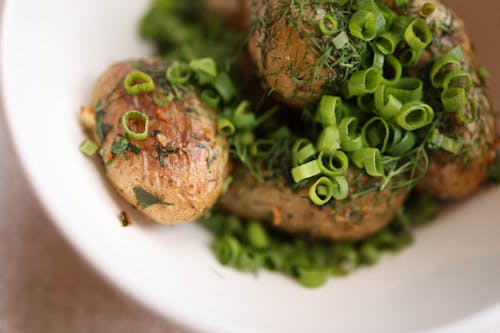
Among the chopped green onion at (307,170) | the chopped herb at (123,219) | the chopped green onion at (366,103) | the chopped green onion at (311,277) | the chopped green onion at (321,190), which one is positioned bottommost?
the chopped green onion at (311,277)

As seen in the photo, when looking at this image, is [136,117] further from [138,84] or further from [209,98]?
[209,98]

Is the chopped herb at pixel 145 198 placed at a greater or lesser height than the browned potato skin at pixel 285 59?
lesser

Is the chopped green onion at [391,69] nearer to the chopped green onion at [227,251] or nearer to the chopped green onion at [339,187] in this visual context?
the chopped green onion at [339,187]

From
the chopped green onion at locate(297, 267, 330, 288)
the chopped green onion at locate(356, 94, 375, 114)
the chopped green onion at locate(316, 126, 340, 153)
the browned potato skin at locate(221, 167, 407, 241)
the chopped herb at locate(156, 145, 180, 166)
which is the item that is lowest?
the chopped green onion at locate(297, 267, 330, 288)

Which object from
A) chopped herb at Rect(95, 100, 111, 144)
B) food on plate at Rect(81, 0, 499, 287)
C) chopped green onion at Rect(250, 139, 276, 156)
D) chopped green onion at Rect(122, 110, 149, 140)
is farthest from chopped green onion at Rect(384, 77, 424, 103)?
chopped herb at Rect(95, 100, 111, 144)

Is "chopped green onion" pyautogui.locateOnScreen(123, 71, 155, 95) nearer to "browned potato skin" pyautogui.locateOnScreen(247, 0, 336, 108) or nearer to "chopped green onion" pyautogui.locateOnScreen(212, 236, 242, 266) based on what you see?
"browned potato skin" pyautogui.locateOnScreen(247, 0, 336, 108)

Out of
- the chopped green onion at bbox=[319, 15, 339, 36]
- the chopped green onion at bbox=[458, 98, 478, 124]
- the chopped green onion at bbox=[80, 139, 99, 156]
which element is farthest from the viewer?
the chopped green onion at bbox=[458, 98, 478, 124]

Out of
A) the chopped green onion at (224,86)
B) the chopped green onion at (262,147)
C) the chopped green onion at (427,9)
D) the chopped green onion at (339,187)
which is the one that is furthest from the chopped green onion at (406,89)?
the chopped green onion at (224,86)
